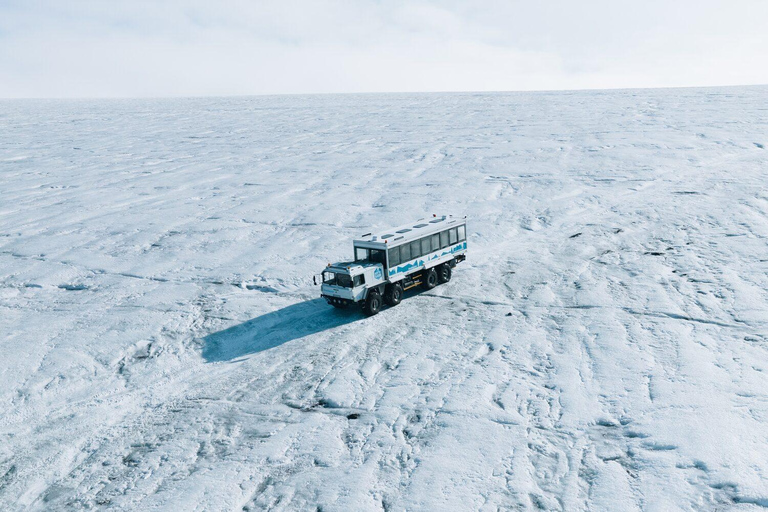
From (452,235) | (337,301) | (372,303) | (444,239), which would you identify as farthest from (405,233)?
(337,301)

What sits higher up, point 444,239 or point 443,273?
point 444,239

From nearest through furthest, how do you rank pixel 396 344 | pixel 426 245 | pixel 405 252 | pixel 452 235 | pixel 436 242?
pixel 396 344 < pixel 405 252 < pixel 426 245 < pixel 436 242 < pixel 452 235

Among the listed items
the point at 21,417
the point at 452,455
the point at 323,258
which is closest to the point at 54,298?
the point at 21,417

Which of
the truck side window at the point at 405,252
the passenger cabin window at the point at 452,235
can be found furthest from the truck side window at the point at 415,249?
the passenger cabin window at the point at 452,235

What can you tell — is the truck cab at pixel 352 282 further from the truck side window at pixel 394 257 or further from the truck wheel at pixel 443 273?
the truck wheel at pixel 443 273

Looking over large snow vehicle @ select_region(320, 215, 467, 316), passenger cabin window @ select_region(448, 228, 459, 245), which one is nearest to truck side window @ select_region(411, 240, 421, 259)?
large snow vehicle @ select_region(320, 215, 467, 316)

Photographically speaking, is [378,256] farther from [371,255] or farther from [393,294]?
[393,294]

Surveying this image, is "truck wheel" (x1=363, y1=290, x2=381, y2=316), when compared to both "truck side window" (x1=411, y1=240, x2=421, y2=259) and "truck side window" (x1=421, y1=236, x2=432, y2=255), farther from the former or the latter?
"truck side window" (x1=421, y1=236, x2=432, y2=255)
